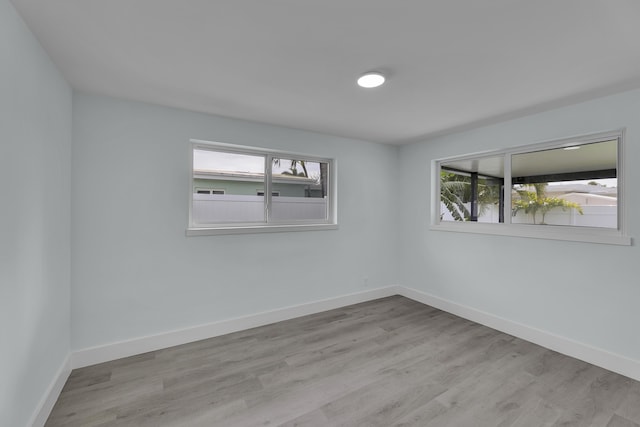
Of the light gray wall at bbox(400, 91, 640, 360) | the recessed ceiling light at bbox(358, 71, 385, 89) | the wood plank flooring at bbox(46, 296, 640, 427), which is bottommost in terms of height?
the wood plank flooring at bbox(46, 296, 640, 427)

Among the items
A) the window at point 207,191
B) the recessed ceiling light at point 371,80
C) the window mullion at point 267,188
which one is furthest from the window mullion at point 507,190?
the window at point 207,191

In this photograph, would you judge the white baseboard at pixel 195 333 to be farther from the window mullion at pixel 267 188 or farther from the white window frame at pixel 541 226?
the white window frame at pixel 541 226

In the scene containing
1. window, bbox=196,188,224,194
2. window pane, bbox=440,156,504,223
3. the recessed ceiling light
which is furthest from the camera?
window pane, bbox=440,156,504,223

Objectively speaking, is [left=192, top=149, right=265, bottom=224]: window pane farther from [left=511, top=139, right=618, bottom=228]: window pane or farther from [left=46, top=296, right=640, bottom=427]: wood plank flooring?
[left=511, top=139, right=618, bottom=228]: window pane

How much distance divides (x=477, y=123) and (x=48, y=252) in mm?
4050

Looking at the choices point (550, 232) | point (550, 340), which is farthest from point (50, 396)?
point (550, 232)

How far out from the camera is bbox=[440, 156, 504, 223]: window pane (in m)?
Answer: 3.34

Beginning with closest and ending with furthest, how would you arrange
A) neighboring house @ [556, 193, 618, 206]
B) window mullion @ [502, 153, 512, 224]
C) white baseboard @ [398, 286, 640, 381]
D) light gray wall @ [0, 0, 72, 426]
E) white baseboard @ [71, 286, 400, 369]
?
light gray wall @ [0, 0, 72, 426]
white baseboard @ [398, 286, 640, 381]
white baseboard @ [71, 286, 400, 369]
neighboring house @ [556, 193, 618, 206]
window mullion @ [502, 153, 512, 224]

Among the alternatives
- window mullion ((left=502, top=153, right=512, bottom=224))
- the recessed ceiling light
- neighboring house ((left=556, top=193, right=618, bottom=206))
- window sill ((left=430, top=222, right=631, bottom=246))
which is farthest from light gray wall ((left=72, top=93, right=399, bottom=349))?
neighboring house ((left=556, top=193, right=618, bottom=206))

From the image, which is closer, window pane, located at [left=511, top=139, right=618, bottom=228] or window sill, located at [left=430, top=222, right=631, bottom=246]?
window sill, located at [left=430, top=222, right=631, bottom=246]

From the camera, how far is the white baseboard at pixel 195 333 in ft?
7.95

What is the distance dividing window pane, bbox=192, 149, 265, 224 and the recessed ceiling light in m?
1.62

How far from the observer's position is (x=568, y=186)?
279 centimetres

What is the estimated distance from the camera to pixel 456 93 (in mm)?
2379
